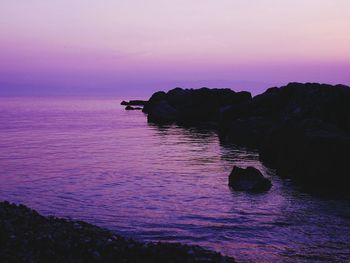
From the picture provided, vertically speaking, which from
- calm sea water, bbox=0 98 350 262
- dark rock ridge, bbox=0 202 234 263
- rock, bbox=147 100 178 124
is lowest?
calm sea water, bbox=0 98 350 262

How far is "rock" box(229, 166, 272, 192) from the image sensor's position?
2350 centimetres

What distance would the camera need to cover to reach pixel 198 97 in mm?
86000

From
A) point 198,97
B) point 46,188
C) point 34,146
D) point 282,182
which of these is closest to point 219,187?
point 282,182

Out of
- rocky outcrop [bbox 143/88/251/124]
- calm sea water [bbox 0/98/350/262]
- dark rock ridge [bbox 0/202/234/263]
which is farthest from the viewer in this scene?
rocky outcrop [bbox 143/88/251/124]

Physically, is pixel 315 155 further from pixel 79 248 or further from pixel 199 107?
pixel 199 107

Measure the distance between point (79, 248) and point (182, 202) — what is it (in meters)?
9.94

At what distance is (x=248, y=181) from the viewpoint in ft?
78.5

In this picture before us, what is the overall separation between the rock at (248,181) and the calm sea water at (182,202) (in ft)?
1.85

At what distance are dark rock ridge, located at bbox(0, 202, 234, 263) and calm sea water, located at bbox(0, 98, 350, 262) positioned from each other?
2753 millimetres

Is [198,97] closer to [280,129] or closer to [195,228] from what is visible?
[280,129]

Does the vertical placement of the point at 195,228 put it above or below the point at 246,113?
below

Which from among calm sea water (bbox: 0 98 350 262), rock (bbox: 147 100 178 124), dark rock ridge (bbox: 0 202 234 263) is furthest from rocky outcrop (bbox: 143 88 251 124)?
dark rock ridge (bbox: 0 202 234 263)

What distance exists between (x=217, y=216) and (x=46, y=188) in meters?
10.4

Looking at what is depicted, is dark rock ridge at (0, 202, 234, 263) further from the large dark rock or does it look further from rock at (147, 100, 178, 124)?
rock at (147, 100, 178, 124)
